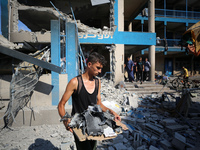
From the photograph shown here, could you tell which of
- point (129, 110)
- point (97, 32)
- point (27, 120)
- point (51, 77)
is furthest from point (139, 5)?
point (27, 120)

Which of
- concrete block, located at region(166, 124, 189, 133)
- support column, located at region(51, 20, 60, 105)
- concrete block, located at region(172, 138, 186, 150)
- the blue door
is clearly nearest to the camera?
concrete block, located at region(172, 138, 186, 150)

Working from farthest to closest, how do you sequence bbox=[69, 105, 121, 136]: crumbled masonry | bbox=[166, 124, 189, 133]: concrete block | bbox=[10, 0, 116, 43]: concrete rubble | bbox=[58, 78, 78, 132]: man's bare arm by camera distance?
bbox=[10, 0, 116, 43]: concrete rubble, bbox=[166, 124, 189, 133]: concrete block, bbox=[58, 78, 78, 132]: man's bare arm, bbox=[69, 105, 121, 136]: crumbled masonry

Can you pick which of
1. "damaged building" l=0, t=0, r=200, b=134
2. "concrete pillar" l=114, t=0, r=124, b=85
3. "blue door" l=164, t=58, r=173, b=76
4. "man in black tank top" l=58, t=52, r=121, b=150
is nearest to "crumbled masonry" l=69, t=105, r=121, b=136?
"man in black tank top" l=58, t=52, r=121, b=150

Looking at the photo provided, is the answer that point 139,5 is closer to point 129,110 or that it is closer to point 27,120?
point 129,110

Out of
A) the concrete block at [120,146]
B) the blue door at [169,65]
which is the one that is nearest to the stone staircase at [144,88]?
the concrete block at [120,146]

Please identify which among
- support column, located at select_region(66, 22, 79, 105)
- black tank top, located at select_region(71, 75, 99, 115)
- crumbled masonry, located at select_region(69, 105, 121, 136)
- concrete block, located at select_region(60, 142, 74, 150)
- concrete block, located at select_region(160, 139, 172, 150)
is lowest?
concrete block, located at select_region(160, 139, 172, 150)

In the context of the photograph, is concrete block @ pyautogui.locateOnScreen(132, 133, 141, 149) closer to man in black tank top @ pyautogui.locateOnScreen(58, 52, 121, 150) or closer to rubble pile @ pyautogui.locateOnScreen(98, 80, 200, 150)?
rubble pile @ pyautogui.locateOnScreen(98, 80, 200, 150)

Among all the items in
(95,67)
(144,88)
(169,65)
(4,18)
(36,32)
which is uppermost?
(4,18)

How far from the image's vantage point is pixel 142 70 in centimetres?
981

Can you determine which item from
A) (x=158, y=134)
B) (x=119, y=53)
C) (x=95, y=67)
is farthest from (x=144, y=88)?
(x=95, y=67)

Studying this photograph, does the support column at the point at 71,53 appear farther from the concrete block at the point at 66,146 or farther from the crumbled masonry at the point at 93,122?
the crumbled masonry at the point at 93,122

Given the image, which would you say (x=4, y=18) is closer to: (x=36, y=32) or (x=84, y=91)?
(x=36, y=32)

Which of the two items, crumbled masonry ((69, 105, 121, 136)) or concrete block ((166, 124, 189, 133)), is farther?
concrete block ((166, 124, 189, 133))

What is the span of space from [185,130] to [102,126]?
3679 mm
